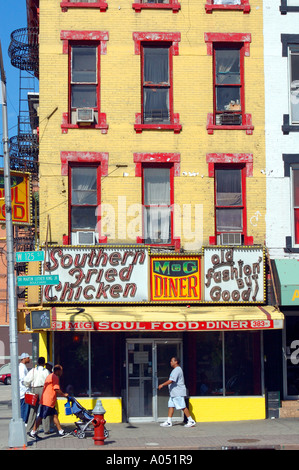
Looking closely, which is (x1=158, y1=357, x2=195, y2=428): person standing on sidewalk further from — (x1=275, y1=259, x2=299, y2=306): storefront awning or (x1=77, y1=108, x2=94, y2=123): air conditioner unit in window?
(x1=77, y1=108, x2=94, y2=123): air conditioner unit in window

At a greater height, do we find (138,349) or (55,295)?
(55,295)

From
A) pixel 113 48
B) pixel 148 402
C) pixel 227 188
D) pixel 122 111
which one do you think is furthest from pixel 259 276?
pixel 113 48

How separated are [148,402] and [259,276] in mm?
4672

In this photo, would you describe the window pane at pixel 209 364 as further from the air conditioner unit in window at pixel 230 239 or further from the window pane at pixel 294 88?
the window pane at pixel 294 88

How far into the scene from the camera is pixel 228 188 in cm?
2134

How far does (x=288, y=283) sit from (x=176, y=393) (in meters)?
4.28

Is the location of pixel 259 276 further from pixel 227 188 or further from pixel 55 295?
pixel 55 295

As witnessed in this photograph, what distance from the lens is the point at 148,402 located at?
67.4 feet

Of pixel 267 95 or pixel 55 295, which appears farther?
pixel 267 95

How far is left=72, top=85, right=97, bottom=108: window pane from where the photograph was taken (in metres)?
21.2

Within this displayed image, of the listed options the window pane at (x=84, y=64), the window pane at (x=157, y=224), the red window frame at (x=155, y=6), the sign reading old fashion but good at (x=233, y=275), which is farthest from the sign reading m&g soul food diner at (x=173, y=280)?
the red window frame at (x=155, y=6)

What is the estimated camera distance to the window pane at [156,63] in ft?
70.5

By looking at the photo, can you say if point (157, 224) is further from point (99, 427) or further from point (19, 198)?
point (99, 427)

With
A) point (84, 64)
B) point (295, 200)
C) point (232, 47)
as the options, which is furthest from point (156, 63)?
point (295, 200)
